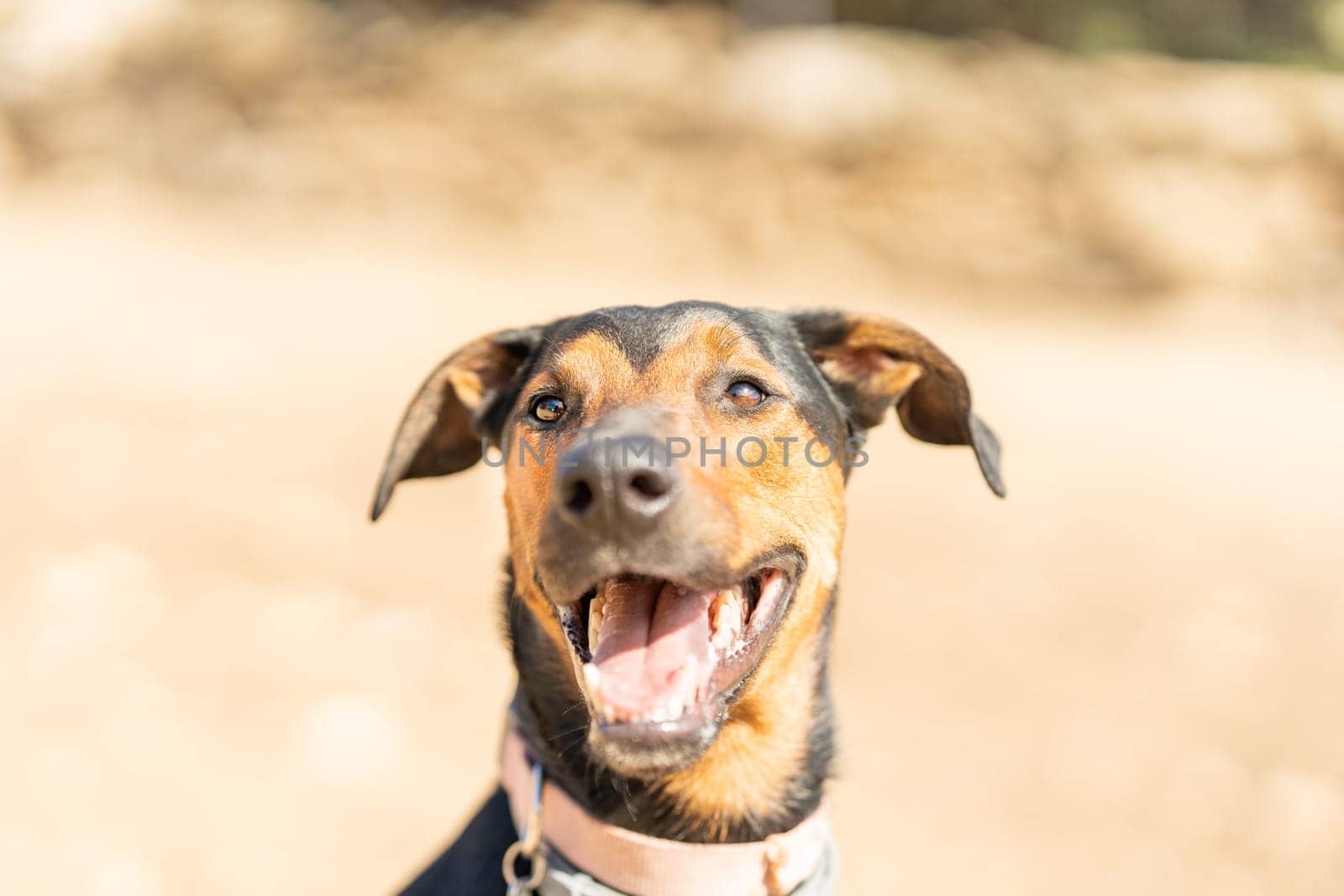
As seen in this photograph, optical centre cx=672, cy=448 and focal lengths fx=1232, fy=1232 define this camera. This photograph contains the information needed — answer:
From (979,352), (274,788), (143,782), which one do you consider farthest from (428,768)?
(979,352)

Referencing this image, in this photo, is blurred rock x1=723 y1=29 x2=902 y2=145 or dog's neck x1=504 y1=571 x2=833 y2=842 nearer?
dog's neck x1=504 y1=571 x2=833 y2=842

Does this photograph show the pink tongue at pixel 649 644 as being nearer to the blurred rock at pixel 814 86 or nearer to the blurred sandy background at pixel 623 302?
the blurred sandy background at pixel 623 302

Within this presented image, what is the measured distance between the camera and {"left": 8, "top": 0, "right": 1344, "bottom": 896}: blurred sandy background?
6.05 m

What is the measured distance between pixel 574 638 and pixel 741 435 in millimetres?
643

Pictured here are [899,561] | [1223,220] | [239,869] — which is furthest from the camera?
[1223,220]

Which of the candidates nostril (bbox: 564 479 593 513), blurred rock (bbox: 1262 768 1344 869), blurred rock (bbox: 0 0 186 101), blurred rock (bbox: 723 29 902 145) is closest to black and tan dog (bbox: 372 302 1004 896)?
nostril (bbox: 564 479 593 513)

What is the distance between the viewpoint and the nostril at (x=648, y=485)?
2.57m

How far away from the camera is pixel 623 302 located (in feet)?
40.9

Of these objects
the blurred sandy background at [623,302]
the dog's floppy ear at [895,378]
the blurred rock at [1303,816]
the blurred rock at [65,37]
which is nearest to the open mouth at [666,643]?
the dog's floppy ear at [895,378]

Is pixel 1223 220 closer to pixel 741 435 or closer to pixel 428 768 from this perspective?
pixel 428 768

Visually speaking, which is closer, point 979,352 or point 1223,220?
point 979,352

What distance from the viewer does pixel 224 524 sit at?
834cm

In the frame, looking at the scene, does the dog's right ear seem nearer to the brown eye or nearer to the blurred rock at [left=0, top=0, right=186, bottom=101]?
the brown eye

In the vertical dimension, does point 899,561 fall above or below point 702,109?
below
